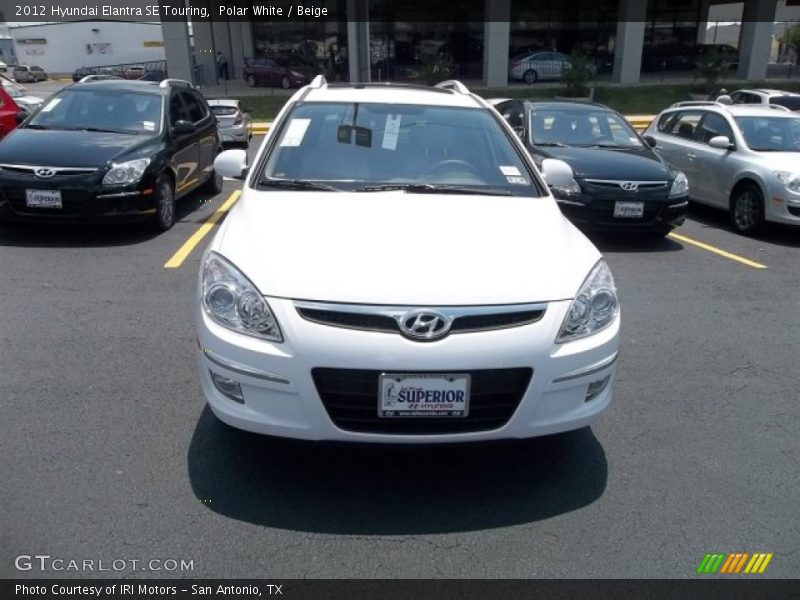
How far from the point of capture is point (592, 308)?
3.21 metres

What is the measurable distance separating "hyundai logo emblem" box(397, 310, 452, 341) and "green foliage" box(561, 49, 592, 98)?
2659cm

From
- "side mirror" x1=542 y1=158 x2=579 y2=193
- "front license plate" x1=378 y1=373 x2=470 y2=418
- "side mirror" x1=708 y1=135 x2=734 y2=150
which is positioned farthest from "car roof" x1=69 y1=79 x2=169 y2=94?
"front license plate" x1=378 y1=373 x2=470 y2=418

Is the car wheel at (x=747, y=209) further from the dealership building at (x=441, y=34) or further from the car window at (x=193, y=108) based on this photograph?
the dealership building at (x=441, y=34)

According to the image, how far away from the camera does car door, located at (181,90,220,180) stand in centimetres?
959

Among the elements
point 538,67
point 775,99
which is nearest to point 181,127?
point 775,99

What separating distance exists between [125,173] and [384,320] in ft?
18.0

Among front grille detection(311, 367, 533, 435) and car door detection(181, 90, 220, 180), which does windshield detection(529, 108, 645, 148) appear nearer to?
car door detection(181, 90, 220, 180)

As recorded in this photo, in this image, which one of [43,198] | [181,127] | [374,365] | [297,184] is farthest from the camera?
[181,127]

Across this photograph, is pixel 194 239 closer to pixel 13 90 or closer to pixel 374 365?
pixel 374 365

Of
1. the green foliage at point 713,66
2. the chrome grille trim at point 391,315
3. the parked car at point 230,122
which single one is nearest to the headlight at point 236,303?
the chrome grille trim at point 391,315

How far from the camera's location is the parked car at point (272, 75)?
3300 centimetres

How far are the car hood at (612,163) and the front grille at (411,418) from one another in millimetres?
5644

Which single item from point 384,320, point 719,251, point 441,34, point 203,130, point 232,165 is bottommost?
point 719,251

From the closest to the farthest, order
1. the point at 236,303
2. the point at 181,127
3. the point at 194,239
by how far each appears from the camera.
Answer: the point at 236,303, the point at 194,239, the point at 181,127
